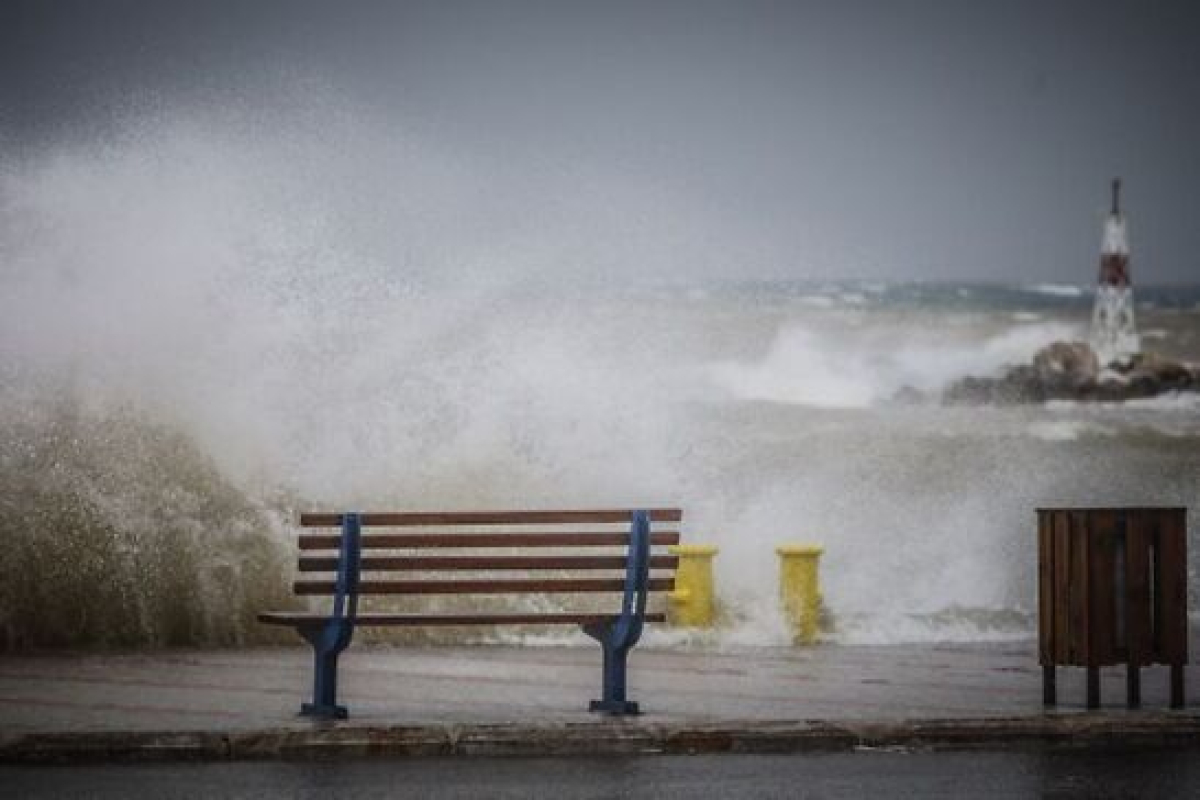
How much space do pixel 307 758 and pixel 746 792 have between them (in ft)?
6.60

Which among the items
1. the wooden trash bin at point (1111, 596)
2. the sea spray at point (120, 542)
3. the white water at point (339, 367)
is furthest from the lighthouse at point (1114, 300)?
the wooden trash bin at point (1111, 596)

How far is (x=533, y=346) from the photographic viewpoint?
23.4m

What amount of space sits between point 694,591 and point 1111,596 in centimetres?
399

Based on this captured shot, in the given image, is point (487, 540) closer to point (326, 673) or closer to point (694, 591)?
point (326, 673)

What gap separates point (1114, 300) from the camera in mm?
48344

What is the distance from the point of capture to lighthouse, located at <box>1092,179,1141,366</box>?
45.7m

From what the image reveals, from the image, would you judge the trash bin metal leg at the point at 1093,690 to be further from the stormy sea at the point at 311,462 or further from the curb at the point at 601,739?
the stormy sea at the point at 311,462

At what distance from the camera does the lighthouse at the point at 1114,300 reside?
4567 cm

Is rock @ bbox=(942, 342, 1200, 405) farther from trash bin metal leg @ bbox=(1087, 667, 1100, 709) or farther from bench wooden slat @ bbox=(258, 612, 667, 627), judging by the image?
bench wooden slat @ bbox=(258, 612, 667, 627)

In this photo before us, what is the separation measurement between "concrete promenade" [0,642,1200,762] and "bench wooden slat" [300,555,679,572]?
2.18 feet

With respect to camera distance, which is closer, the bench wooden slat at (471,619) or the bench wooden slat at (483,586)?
the bench wooden slat at (471,619)

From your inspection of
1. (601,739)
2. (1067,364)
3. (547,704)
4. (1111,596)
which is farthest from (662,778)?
(1067,364)

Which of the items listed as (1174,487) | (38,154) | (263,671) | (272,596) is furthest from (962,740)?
(1174,487)

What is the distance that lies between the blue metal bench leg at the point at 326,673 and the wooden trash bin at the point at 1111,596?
11.1ft
